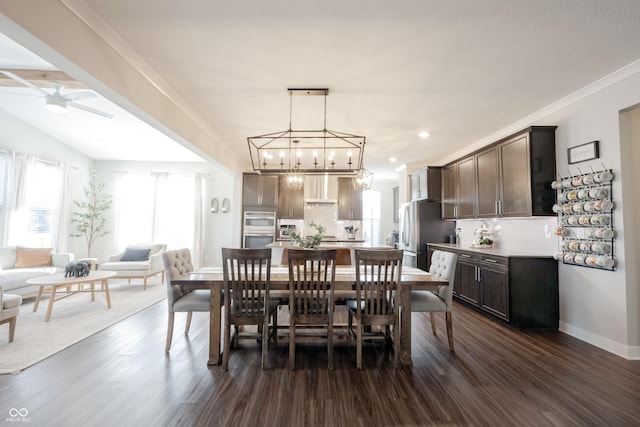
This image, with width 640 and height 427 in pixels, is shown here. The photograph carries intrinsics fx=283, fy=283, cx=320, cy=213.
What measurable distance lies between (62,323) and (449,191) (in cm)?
637

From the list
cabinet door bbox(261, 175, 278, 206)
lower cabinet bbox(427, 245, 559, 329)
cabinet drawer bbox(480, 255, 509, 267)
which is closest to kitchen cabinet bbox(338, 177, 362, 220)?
cabinet door bbox(261, 175, 278, 206)

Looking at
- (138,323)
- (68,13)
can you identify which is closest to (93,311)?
(138,323)

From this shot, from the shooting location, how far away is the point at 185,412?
74.5 inches

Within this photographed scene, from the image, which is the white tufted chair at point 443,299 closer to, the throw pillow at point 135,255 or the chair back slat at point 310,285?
the chair back slat at point 310,285

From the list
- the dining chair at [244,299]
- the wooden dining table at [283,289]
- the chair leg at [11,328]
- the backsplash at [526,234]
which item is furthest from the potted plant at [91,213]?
the backsplash at [526,234]

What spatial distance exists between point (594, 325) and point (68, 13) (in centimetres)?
548

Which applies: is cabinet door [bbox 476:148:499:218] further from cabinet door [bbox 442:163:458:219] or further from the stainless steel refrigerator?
the stainless steel refrigerator

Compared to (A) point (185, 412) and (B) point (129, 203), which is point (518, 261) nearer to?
(A) point (185, 412)

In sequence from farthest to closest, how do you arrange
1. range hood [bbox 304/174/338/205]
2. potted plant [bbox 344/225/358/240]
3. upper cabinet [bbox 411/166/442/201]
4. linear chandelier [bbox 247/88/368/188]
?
1. potted plant [bbox 344/225/358/240]
2. range hood [bbox 304/174/338/205]
3. upper cabinet [bbox 411/166/442/201]
4. linear chandelier [bbox 247/88/368/188]

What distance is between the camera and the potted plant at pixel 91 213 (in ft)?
21.9

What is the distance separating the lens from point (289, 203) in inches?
290

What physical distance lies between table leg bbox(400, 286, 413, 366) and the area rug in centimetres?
333

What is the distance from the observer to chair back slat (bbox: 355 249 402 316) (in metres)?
2.41

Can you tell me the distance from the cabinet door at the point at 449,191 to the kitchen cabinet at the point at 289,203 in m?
3.41
